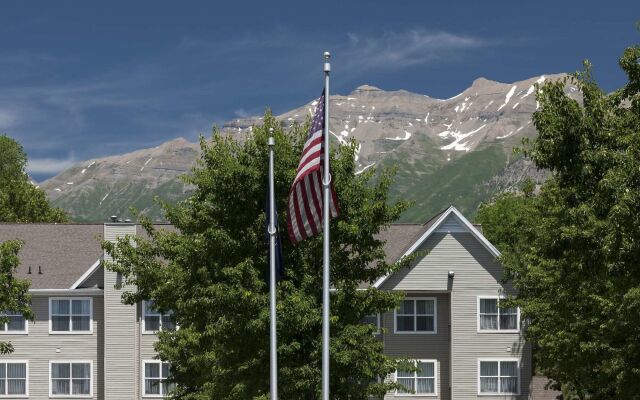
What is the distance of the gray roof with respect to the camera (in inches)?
2331

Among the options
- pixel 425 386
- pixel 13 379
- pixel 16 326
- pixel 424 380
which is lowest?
pixel 425 386

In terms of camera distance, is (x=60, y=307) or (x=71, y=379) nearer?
(x=71, y=379)

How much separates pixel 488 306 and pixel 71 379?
21.2 meters

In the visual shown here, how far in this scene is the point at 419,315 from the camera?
57.4m

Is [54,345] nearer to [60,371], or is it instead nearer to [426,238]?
[60,371]

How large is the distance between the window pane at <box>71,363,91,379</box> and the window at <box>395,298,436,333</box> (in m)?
15.8

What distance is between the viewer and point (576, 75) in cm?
3067

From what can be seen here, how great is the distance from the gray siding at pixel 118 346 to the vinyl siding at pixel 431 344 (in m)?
12.6

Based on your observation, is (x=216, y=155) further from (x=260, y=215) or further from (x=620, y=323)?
(x=620, y=323)

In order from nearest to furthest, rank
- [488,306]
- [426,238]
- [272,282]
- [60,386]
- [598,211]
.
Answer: [598,211] < [272,282] < [426,238] < [488,306] < [60,386]

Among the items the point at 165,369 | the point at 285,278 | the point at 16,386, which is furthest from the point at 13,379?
the point at 285,278

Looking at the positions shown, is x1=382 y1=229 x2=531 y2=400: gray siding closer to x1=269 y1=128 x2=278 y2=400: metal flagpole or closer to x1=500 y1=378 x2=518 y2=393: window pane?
x1=500 y1=378 x2=518 y2=393: window pane

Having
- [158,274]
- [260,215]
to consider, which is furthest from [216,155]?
→ [158,274]

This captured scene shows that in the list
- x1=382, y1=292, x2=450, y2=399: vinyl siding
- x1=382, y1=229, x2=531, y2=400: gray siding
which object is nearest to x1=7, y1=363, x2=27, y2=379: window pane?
x1=382, y1=292, x2=450, y2=399: vinyl siding
